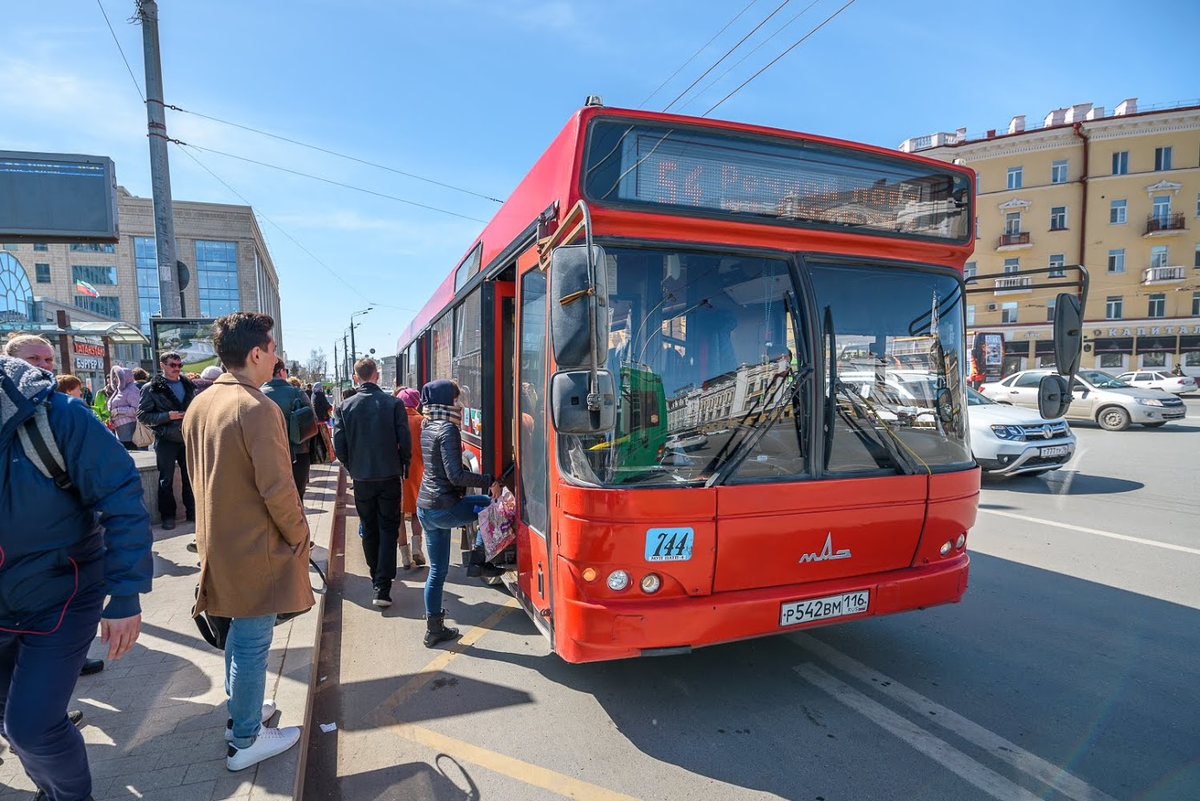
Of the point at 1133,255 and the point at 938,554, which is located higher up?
the point at 1133,255

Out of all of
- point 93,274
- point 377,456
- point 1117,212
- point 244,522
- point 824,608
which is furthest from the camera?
point 93,274

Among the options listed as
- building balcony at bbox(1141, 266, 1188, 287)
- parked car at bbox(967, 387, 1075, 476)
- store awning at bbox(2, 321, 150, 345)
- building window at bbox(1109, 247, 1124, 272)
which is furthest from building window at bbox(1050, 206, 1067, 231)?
store awning at bbox(2, 321, 150, 345)

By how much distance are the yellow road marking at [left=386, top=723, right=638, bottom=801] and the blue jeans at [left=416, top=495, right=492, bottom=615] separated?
101 centimetres

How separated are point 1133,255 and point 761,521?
169 feet

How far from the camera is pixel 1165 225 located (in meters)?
39.4

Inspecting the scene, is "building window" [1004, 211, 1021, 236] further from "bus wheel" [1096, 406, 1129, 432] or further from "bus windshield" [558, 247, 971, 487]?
"bus windshield" [558, 247, 971, 487]

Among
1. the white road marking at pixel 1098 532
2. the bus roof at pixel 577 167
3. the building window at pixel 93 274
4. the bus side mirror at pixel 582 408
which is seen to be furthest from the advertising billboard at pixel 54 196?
the building window at pixel 93 274

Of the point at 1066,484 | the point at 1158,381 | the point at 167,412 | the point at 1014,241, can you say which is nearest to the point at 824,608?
the point at 167,412

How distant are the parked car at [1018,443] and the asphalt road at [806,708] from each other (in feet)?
13.8

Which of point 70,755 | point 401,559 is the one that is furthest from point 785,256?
point 401,559

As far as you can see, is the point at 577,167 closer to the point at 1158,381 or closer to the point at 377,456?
the point at 377,456

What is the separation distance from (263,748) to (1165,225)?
54416 millimetres

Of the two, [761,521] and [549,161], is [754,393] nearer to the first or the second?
[761,521]

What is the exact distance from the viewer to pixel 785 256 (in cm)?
339
